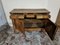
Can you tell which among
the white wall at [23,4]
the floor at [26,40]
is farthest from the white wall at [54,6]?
the floor at [26,40]

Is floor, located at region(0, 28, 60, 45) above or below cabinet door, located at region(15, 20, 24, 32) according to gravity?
below

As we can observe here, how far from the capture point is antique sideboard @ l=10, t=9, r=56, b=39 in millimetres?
2067

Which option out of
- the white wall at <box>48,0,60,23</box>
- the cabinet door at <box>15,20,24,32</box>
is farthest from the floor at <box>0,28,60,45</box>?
the white wall at <box>48,0,60,23</box>

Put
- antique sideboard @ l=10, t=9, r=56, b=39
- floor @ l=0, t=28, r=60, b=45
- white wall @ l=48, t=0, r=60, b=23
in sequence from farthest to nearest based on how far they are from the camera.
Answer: white wall @ l=48, t=0, r=60, b=23 → antique sideboard @ l=10, t=9, r=56, b=39 → floor @ l=0, t=28, r=60, b=45

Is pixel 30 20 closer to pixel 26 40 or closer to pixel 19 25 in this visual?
pixel 19 25

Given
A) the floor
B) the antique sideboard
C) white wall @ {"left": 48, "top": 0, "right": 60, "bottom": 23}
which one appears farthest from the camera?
white wall @ {"left": 48, "top": 0, "right": 60, "bottom": 23}

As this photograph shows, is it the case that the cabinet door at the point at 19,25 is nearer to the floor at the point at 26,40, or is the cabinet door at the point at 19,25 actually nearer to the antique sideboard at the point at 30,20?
the antique sideboard at the point at 30,20

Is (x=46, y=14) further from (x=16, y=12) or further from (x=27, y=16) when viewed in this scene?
(x=16, y=12)

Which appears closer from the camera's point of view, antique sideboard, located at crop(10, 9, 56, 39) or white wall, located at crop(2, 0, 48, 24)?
antique sideboard, located at crop(10, 9, 56, 39)

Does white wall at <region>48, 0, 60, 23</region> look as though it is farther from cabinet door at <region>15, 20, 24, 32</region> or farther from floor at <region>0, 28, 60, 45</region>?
cabinet door at <region>15, 20, 24, 32</region>

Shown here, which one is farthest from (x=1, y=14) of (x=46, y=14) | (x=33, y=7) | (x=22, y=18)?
(x=46, y=14)

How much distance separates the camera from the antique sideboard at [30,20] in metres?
2.07

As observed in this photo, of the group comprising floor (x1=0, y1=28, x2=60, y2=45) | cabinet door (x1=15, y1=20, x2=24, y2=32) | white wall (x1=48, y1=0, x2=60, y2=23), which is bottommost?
floor (x1=0, y1=28, x2=60, y2=45)

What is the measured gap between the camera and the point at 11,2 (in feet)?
7.86
